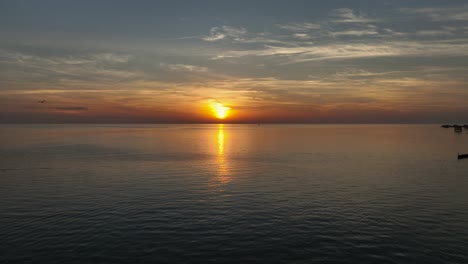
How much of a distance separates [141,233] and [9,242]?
12707 millimetres

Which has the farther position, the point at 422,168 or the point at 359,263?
the point at 422,168

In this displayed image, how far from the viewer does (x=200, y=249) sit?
105 ft

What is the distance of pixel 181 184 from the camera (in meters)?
66.1

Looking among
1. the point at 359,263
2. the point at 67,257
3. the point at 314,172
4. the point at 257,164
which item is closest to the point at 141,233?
the point at 67,257

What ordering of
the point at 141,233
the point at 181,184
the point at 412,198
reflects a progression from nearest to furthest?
the point at 141,233 < the point at 412,198 < the point at 181,184

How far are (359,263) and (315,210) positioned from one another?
53.9 ft

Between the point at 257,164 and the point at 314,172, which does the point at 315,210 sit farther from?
the point at 257,164

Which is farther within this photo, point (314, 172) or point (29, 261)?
point (314, 172)

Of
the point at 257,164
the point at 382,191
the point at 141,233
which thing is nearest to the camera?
the point at 141,233

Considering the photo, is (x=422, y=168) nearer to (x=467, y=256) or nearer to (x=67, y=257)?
(x=467, y=256)

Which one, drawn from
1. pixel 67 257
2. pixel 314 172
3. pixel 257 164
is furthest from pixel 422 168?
pixel 67 257

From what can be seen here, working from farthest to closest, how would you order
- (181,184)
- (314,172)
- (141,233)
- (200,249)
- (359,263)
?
1. (314,172)
2. (181,184)
3. (141,233)
4. (200,249)
5. (359,263)

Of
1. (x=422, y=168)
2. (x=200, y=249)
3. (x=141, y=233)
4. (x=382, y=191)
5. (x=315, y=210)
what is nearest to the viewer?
(x=200, y=249)

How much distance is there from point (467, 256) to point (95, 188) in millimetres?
55554
